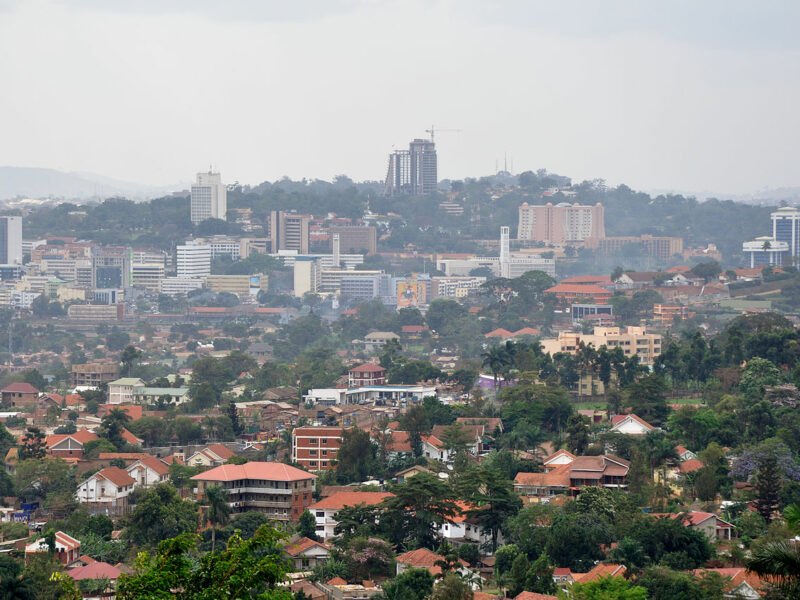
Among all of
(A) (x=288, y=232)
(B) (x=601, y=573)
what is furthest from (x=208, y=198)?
(B) (x=601, y=573)

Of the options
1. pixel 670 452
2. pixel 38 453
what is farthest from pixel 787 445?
pixel 38 453

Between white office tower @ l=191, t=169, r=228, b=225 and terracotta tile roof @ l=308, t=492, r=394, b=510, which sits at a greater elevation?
white office tower @ l=191, t=169, r=228, b=225

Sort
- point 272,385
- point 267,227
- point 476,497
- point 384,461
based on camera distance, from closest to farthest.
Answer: point 476,497 < point 384,461 < point 272,385 < point 267,227

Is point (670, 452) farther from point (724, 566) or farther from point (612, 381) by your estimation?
point (612, 381)

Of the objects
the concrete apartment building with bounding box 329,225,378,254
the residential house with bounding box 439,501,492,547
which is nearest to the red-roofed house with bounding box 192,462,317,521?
the residential house with bounding box 439,501,492,547

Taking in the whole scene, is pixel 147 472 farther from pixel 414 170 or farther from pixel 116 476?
pixel 414 170

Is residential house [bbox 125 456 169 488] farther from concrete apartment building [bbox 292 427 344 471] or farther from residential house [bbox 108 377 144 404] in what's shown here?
residential house [bbox 108 377 144 404]
